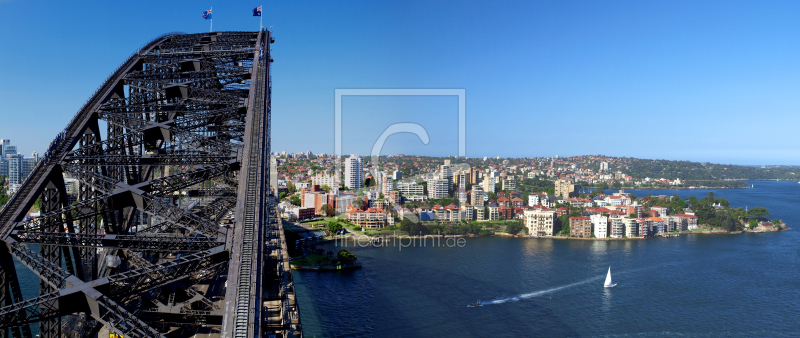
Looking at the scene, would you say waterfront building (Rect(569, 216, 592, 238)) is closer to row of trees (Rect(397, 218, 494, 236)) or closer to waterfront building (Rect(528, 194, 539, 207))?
row of trees (Rect(397, 218, 494, 236))

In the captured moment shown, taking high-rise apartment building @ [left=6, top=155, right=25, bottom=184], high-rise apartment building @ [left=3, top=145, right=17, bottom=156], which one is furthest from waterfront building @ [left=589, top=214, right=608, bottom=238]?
high-rise apartment building @ [left=3, top=145, right=17, bottom=156]

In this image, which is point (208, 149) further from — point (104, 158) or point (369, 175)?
point (369, 175)

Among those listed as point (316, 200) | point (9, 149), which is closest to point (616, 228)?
point (316, 200)

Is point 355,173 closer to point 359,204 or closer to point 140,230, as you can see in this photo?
point 359,204

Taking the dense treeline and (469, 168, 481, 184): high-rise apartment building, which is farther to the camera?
the dense treeline

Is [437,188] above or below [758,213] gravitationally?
above

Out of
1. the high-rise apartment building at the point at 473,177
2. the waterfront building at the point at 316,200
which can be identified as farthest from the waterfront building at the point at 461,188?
the waterfront building at the point at 316,200
